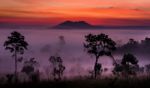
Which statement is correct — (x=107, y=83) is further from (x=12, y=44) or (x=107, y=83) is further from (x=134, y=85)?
(x=12, y=44)

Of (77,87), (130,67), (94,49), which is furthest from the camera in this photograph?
(94,49)

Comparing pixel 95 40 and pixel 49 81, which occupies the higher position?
pixel 95 40

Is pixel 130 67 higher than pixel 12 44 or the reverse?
the reverse

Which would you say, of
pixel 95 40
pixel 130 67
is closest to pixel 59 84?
pixel 130 67

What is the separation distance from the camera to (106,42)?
5359cm

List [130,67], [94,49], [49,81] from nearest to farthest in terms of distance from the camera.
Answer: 1. [49,81]
2. [130,67]
3. [94,49]

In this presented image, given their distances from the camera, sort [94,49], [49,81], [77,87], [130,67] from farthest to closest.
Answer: [94,49], [130,67], [49,81], [77,87]

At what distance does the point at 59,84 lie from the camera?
62.2 feet

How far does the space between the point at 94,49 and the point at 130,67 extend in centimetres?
627

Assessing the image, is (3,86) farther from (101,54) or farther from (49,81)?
(101,54)

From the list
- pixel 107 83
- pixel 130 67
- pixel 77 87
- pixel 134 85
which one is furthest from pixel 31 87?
pixel 130 67

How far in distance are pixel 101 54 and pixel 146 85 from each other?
3285cm

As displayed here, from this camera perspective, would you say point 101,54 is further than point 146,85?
Yes

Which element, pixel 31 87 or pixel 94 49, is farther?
pixel 94 49
